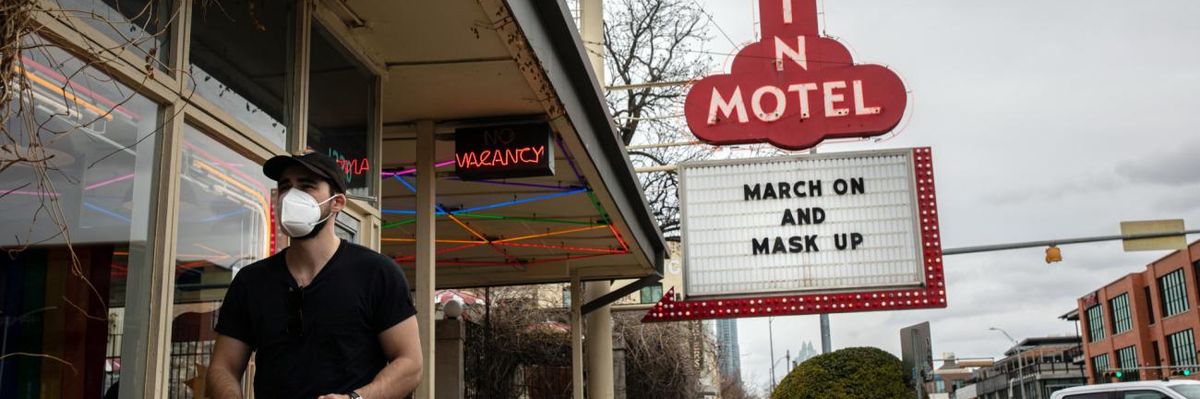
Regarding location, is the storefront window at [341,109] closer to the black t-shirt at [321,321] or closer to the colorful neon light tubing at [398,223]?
the black t-shirt at [321,321]

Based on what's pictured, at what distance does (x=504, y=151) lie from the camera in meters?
8.98

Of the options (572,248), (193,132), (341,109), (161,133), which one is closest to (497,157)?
(341,109)

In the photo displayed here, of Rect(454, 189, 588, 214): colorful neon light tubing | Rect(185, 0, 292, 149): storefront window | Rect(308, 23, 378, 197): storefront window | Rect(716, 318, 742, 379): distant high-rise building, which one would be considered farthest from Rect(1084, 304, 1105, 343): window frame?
Rect(185, 0, 292, 149): storefront window

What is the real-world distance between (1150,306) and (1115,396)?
6416 centimetres

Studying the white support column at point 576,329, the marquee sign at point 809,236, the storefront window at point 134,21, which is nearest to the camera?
the storefront window at point 134,21

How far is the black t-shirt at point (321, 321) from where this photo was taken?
3.07m

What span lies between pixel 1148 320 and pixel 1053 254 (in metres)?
56.4

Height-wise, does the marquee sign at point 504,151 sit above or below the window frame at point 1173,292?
below

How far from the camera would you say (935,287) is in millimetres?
17891

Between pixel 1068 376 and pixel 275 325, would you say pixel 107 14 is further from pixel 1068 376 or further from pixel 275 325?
pixel 1068 376

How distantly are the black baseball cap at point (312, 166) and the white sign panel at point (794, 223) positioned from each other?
1544cm

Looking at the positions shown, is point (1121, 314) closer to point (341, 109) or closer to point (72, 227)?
point (341, 109)

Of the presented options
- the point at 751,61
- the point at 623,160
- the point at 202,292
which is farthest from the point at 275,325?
the point at 751,61

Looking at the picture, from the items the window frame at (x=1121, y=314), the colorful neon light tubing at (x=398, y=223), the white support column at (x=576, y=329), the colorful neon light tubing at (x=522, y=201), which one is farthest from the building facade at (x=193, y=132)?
the window frame at (x=1121, y=314)
